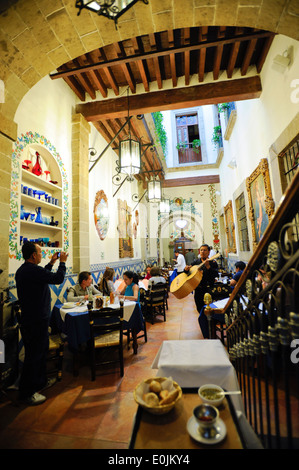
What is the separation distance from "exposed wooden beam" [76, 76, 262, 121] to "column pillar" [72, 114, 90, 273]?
1.41ft

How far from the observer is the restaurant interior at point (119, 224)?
Answer: 114 cm

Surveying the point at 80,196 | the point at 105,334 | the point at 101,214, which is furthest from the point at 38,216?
the point at 101,214

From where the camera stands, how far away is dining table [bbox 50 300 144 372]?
3002 millimetres

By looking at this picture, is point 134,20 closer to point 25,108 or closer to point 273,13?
point 273,13

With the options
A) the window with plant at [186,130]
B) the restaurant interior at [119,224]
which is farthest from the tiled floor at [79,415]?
the window with plant at [186,130]

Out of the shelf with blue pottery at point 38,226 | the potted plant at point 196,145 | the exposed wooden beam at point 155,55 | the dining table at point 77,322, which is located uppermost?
the potted plant at point 196,145

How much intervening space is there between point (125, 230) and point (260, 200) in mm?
4517

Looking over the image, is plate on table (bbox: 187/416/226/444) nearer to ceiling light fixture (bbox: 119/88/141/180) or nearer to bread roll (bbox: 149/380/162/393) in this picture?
bread roll (bbox: 149/380/162/393)

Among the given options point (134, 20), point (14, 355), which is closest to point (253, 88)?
point (134, 20)

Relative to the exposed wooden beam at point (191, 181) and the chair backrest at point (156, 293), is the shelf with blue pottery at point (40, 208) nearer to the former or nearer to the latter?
the chair backrest at point (156, 293)

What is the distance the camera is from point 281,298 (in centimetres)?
104

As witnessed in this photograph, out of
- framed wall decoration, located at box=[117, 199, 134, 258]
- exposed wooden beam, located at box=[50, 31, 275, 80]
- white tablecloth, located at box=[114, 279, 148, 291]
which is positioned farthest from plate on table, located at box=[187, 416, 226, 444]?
framed wall decoration, located at box=[117, 199, 134, 258]

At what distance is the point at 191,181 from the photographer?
11797mm

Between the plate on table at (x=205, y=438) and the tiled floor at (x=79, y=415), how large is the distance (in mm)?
1170
